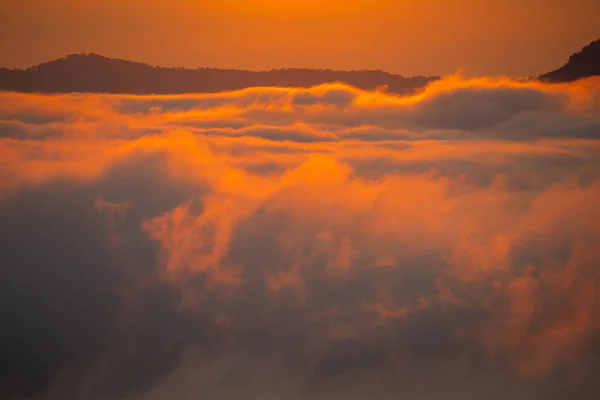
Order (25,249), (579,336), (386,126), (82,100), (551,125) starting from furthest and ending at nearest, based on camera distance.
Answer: (386,126) < (25,249) < (82,100) < (551,125) < (579,336)

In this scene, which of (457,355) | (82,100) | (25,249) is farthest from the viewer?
(25,249)

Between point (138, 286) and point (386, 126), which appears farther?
point (386, 126)

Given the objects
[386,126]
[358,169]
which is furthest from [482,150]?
[386,126]

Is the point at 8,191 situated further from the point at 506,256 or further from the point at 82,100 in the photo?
the point at 506,256

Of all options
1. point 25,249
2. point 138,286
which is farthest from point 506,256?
point 25,249

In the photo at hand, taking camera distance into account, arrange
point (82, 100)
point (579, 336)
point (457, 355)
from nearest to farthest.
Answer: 1. point (579, 336)
2. point (457, 355)
3. point (82, 100)

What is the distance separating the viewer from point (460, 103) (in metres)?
139

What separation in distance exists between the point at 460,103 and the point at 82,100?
216 ft

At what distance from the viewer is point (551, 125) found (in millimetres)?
115750

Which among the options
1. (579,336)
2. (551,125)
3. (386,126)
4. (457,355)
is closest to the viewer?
(579,336)

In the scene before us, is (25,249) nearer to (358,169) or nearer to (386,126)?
(358,169)

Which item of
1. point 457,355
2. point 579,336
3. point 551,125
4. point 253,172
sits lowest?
point 457,355

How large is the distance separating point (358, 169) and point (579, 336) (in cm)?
4622

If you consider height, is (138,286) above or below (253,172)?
below
